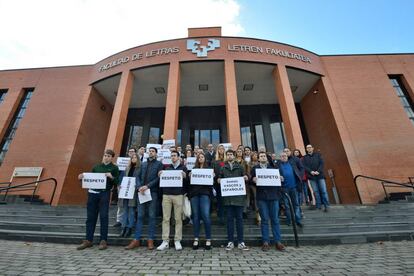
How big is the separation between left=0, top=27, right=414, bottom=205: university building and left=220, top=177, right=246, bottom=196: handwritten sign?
16.4 feet

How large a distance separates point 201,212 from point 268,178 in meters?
1.62

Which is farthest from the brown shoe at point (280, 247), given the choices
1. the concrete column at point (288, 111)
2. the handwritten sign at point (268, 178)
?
the concrete column at point (288, 111)

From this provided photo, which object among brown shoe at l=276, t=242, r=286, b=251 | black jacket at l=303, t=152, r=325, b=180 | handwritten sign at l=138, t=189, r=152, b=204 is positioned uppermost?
black jacket at l=303, t=152, r=325, b=180

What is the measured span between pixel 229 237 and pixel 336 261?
73.1 inches

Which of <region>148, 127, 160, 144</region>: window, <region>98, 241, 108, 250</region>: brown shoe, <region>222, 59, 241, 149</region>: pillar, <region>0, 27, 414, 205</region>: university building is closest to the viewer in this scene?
<region>98, 241, 108, 250</region>: brown shoe

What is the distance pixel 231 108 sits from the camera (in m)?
9.80

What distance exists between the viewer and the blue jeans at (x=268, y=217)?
3.90 m

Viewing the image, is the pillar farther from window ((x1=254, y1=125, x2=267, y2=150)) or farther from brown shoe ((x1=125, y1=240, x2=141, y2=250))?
brown shoe ((x1=125, y1=240, x2=141, y2=250))

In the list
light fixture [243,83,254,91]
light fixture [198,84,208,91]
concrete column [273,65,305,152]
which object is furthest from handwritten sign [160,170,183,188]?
light fixture [243,83,254,91]

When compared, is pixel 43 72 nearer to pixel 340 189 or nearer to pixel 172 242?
pixel 172 242

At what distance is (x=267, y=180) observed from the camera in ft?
13.4

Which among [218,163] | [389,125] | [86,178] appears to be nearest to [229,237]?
[218,163]

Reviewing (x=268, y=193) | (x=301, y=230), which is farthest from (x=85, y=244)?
(x=301, y=230)

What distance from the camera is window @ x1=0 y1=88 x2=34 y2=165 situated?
1190cm
